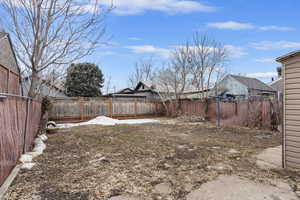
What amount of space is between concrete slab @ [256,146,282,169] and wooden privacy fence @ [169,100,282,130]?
13.8ft

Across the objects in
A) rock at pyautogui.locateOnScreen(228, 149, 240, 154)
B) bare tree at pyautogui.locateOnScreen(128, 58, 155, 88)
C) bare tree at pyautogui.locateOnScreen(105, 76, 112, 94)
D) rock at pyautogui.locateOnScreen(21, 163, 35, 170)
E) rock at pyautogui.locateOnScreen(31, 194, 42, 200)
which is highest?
bare tree at pyautogui.locateOnScreen(128, 58, 155, 88)

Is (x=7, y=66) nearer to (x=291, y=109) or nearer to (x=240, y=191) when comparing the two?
(x=240, y=191)

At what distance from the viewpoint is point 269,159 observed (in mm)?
4305

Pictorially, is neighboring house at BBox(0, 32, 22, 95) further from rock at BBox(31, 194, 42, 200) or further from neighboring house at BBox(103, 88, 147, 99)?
neighboring house at BBox(103, 88, 147, 99)

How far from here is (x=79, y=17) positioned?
5.26 metres

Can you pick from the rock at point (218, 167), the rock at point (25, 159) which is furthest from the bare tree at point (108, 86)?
the rock at point (218, 167)

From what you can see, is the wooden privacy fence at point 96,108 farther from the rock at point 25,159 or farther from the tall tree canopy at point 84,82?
the rock at point 25,159

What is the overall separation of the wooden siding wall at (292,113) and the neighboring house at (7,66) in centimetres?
749

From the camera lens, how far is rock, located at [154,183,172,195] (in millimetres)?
2789

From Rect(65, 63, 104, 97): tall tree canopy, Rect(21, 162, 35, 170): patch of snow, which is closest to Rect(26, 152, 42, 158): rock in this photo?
Rect(21, 162, 35, 170): patch of snow

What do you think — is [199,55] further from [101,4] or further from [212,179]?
[212,179]

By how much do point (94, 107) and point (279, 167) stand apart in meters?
11.5

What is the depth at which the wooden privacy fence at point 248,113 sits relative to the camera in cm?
870

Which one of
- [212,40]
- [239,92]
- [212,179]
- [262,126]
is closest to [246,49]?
[212,40]
